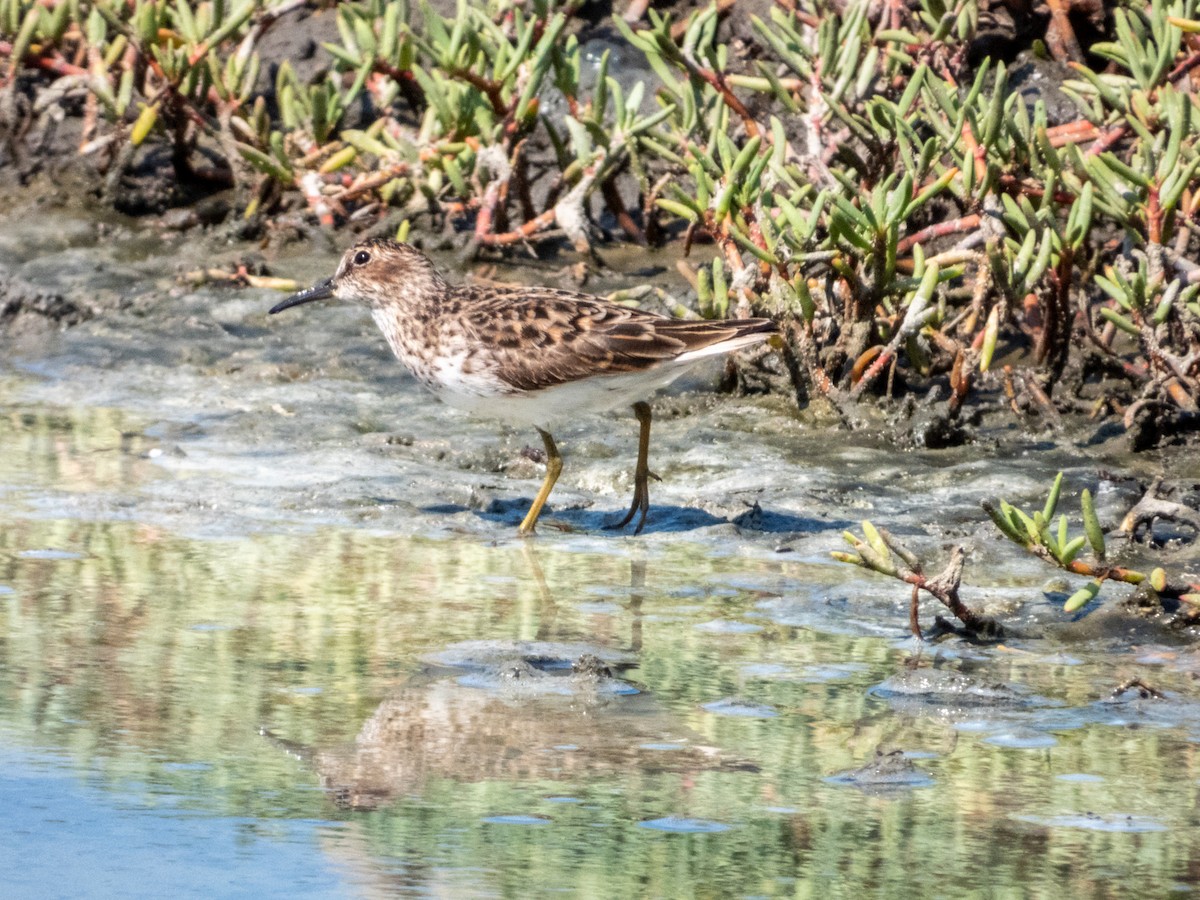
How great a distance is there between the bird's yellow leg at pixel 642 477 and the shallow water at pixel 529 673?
89 millimetres

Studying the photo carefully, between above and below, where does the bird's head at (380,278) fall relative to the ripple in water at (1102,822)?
above

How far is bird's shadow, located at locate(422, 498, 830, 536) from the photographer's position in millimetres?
6602

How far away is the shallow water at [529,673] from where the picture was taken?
11.4 feet

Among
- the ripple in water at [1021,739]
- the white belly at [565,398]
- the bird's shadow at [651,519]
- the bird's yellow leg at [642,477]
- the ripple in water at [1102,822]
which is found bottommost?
the ripple in water at [1102,822]

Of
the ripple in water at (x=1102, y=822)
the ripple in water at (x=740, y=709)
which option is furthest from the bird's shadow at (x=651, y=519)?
the ripple in water at (x=1102, y=822)

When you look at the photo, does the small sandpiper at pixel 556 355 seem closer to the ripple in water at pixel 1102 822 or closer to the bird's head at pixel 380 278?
the bird's head at pixel 380 278

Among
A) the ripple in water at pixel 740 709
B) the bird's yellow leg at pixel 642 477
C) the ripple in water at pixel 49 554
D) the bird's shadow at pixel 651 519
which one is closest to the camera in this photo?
the ripple in water at pixel 740 709

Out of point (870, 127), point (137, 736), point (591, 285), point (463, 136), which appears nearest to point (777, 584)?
point (137, 736)

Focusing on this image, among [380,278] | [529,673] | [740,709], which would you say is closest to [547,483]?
[380,278]

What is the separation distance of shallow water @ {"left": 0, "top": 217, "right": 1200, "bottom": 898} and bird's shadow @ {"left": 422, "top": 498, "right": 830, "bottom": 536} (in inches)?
0.7

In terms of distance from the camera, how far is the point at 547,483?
6875mm

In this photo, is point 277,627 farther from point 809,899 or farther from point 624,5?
point 624,5

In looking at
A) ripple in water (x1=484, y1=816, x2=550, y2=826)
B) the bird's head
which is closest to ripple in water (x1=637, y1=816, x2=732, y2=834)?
ripple in water (x1=484, y1=816, x2=550, y2=826)

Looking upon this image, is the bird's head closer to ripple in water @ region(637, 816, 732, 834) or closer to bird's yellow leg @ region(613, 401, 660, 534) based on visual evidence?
bird's yellow leg @ region(613, 401, 660, 534)
